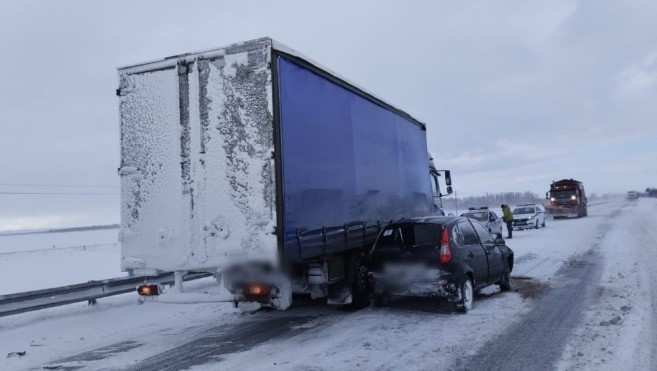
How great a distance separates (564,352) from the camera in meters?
5.99

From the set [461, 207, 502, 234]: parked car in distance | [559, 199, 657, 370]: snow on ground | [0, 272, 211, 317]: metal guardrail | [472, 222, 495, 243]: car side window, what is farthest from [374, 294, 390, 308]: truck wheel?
[461, 207, 502, 234]: parked car in distance

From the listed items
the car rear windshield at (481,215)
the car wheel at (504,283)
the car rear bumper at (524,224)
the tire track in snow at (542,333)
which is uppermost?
the car rear windshield at (481,215)

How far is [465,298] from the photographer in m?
8.42

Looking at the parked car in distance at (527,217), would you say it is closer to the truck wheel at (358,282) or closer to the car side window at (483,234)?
the car side window at (483,234)

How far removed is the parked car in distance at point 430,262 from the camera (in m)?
8.28

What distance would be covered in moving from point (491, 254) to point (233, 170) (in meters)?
5.53

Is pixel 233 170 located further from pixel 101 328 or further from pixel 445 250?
pixel 101 328

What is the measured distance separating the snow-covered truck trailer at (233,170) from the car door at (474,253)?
2.46 meters

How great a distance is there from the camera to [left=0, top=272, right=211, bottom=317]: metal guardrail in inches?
339

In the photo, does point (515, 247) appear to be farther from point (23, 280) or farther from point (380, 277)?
point (23, 280)

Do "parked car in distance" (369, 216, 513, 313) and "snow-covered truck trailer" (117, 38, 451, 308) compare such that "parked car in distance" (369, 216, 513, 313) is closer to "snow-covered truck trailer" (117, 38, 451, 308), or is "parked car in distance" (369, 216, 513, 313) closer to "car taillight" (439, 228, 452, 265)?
"car taillight" (439, 228, 452, 265)

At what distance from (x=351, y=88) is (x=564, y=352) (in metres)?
5.07

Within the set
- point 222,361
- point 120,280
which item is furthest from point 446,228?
point 120,280

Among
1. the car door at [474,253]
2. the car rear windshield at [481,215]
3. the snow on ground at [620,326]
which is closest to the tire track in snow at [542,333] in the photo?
the snow on ground at [620,326]
